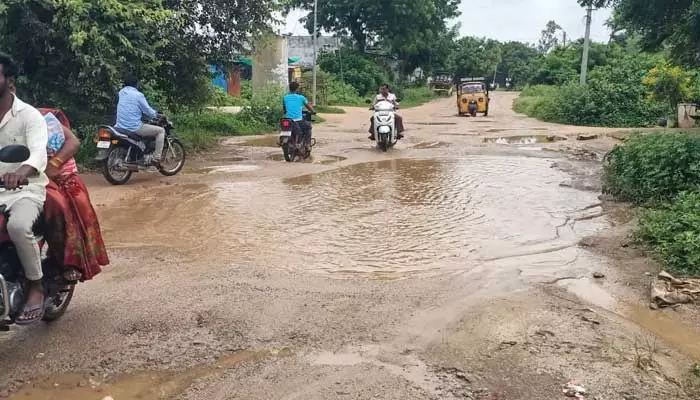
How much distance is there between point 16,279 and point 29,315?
8.9 inches

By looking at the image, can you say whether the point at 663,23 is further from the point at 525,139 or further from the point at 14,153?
the point at 14,153

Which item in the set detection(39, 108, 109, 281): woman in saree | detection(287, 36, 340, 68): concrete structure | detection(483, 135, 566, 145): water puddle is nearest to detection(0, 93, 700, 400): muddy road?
detection(39, 108, 109, 281): woman in saree

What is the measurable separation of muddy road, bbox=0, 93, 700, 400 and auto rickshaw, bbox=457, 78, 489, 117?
2185cm

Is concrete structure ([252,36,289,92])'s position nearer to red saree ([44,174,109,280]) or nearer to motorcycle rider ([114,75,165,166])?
motorcycle rider ([114,75,165,166])

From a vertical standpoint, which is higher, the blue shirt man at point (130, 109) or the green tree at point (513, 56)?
the green tree at point (513, 56)

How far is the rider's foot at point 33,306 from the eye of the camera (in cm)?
372

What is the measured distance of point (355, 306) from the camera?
472 cm

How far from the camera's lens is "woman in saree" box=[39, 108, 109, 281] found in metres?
3.90

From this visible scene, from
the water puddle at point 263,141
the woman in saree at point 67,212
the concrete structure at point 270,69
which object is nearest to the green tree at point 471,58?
the concrete structure at point 270,69

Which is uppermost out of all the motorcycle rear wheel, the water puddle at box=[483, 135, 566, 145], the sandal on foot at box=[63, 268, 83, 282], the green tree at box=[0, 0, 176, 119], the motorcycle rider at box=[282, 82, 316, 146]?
the green tree at box=[0, 0, 176, 119]

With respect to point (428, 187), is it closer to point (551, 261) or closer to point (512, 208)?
point (512, 208)

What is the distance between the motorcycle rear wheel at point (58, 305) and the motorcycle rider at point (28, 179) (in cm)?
41

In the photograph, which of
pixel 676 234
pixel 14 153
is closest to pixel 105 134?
pixel 14 153

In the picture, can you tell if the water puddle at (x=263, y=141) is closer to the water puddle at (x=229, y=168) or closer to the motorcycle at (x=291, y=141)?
the motorcycle at (x=291, y=141)
